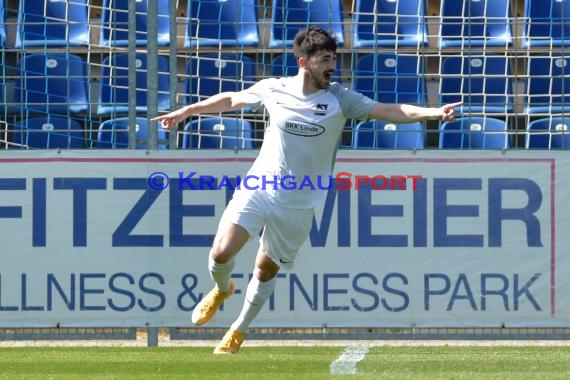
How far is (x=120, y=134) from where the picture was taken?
11414 millimetres

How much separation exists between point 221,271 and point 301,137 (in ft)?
3.42

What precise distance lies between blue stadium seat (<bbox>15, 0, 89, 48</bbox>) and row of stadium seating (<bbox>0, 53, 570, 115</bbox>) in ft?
0.87

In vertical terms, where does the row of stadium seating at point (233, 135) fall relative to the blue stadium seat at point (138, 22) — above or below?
below

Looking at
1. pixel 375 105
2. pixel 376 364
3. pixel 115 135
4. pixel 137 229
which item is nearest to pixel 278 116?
pixel 375 105

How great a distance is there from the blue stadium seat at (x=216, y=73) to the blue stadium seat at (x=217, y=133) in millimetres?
245

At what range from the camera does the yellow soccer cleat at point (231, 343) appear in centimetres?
856

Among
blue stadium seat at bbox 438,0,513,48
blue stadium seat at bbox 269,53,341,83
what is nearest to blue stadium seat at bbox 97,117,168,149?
blue stadium seat at bbox 269,53,341,83

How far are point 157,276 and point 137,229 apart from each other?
1.37ft

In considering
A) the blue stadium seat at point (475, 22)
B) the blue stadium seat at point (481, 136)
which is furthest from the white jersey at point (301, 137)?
the blue stadium seat at point (475, 22)

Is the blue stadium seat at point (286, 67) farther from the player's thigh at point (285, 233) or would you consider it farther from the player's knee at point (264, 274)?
the player's thigh at point (285, 233)

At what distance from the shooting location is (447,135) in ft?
Answer: 37.9

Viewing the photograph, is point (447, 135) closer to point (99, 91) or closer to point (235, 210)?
point (99, 91)

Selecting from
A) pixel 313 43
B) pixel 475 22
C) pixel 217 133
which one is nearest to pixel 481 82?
pixel 475 22

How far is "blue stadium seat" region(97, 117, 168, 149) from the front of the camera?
421 inches
